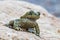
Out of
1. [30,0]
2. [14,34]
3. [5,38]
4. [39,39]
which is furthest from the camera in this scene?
[30,0]

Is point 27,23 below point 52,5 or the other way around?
below

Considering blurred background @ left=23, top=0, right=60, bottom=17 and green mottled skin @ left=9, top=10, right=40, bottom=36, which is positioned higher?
blurred background @ left=23, top=0, right=60, bottom=17

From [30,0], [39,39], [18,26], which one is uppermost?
[30,0]

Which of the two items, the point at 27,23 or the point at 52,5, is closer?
the point at 27,23

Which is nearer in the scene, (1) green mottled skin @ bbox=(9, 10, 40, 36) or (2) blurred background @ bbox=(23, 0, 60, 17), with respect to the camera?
(1) green mottled skin @ bbox=(9, 10, 40, 36)

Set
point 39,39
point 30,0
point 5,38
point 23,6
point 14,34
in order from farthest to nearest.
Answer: point 30,0, point 23,6, point 39,39, point 14,34, point 5,38

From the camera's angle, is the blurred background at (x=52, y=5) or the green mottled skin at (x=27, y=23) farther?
the blurred background at (x=52, y=5)

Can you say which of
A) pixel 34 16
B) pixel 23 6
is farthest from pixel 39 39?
pixel 23 6

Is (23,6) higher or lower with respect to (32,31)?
higher

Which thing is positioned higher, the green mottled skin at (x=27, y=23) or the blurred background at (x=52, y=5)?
the blurred background at (x=52, y=5)

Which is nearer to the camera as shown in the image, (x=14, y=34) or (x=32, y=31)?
(x=14, y=34)

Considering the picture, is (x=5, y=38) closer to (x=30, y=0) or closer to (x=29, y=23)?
(x=29, y=23)
